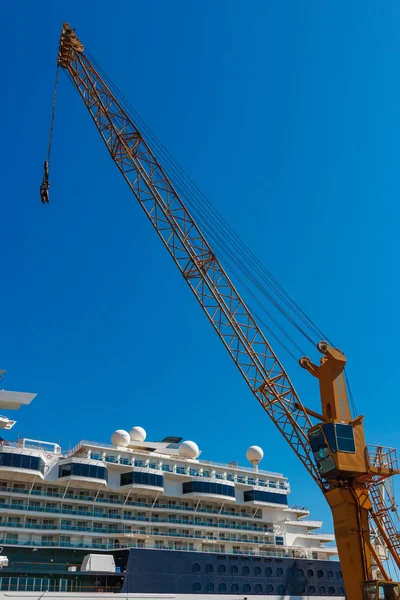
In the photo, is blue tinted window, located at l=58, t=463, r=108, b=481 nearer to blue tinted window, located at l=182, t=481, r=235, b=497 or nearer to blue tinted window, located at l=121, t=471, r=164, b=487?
blue tinted window, located at l=121, t=471, r=164, b=487

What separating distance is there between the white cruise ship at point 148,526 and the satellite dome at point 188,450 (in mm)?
102

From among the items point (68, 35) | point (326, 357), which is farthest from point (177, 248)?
point (68, 35)

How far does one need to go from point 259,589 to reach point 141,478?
47.6ft

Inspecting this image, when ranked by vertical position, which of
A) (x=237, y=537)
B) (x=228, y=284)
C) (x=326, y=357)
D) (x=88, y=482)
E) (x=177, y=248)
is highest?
(x=177, y=248)

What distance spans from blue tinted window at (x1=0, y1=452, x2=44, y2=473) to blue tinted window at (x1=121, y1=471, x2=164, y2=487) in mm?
8520

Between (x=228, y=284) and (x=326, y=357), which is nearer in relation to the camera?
(x=326, y=357)

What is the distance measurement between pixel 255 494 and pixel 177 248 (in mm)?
28224

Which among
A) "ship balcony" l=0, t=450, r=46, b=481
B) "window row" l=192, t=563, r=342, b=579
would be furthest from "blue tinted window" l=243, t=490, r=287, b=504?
"ship balcony" l=0, t=450, r=46, b=481

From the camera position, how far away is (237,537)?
57219mm

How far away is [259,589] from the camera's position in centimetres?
5184

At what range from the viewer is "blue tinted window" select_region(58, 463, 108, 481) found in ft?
159

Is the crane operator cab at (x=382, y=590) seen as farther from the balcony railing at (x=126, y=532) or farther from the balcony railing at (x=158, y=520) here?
the balcony railing at (x=158, y=520)

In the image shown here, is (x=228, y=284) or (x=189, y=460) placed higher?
(x=228, y=284)

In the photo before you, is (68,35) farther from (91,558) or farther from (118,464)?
(91,558)
